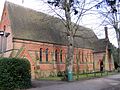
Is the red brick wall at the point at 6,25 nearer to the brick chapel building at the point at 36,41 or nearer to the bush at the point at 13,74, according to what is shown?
the brick chapel building at the point at 36,41

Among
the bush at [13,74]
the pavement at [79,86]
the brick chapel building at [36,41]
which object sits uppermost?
the brick chapel building at [36,41]

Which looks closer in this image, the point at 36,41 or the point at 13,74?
the point at 13,74

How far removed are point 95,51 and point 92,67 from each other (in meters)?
4.73

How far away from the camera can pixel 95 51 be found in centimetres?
6041

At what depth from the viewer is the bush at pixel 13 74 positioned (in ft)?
66.1

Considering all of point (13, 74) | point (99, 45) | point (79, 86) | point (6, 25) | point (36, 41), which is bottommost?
point (79, 86)

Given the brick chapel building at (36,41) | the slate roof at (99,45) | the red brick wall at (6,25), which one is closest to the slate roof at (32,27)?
the brick chapel building at (36,41)

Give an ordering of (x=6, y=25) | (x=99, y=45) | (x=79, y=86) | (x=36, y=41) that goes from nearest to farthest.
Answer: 1. (x=79, y=86)
2. (x=6, y=25)
3. (x=36, y=41)
4. (x=99, y=45)

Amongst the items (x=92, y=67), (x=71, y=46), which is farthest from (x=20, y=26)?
(x=92, y=67)

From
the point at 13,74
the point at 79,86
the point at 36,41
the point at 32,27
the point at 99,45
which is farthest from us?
the point at 99,45

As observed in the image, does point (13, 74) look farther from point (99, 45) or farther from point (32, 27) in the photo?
point (99, 45)

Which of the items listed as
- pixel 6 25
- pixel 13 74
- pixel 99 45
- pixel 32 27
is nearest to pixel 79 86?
pixel 13 74

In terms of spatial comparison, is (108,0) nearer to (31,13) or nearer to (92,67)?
(31,13)

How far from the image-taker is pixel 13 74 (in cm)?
2073
